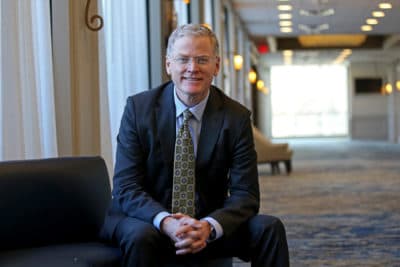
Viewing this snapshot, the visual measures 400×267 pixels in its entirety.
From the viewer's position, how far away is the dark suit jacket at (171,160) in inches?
102

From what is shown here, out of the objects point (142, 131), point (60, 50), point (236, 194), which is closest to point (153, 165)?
point (142, 131)

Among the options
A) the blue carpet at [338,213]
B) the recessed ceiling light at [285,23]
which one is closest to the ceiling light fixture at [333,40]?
the recessed ceiling light at [285,23]

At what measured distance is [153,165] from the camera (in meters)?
2.59

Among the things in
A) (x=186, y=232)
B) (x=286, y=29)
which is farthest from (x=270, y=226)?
(x=286, y=29)

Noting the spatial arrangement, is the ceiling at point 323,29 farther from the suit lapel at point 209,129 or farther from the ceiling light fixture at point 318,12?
the suit lapel at point 209,129

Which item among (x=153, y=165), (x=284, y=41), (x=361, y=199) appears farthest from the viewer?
(x=284, y=41)

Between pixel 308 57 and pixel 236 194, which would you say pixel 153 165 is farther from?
pixel 308 57

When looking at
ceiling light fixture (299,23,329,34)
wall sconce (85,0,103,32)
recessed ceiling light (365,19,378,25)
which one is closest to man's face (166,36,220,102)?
wall sconce (85,0,103,32)

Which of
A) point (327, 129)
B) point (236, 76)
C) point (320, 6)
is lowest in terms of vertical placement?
point (327, 129)

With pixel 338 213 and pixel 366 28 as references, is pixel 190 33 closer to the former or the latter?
pixel 338 213

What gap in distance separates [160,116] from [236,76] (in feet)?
43.6

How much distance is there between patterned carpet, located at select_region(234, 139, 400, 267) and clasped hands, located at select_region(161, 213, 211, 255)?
5.42 ft

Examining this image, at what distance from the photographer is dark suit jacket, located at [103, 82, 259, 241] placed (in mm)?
2582

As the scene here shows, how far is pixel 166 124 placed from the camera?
2.62 metres
